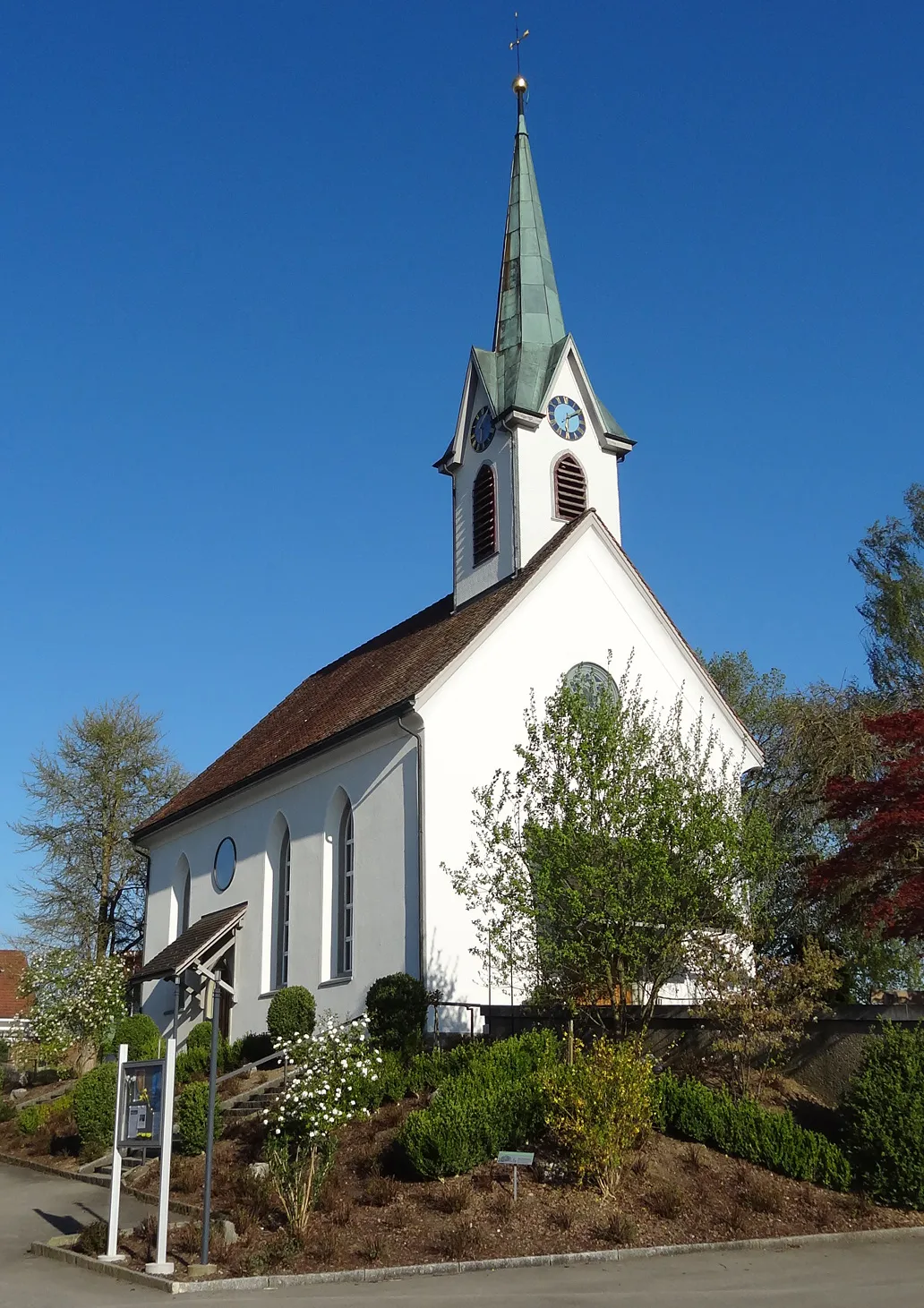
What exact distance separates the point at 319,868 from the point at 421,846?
4.32 m

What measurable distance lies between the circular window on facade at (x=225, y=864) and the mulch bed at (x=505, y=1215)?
14223 millimetres

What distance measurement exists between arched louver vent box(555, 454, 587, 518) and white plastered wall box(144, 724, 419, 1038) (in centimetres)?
713

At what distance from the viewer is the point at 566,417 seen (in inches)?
1132

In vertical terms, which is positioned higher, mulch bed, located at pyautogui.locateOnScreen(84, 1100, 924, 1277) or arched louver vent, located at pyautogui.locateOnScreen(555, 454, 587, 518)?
arched louver vent, located at pyautogui.locateOnScreen(555, 454, 587, 518)

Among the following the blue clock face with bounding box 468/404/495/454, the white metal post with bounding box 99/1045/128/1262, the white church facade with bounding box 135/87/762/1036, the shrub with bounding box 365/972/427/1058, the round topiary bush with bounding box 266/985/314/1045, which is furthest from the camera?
the blue clock face with bounding box 468/404/495/454

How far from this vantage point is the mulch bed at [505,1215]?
12914 mm

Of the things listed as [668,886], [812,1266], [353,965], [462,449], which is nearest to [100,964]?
[353,965]

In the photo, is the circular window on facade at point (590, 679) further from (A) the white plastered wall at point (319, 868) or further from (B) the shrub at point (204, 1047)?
(B) the shrub at point (204, 1047)

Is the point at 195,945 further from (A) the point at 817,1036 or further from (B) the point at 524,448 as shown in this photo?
(A) the point at 817,1036

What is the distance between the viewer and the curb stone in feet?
39.1

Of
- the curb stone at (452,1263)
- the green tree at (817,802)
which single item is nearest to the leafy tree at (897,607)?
the green tree at (817,802)

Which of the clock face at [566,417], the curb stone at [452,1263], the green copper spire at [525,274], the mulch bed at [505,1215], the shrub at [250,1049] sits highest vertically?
the green copper spire at [525,274]

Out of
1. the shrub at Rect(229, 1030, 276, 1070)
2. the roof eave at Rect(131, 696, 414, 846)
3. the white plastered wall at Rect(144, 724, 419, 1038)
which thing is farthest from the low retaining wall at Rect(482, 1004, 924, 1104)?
the shrub at Rect(229, 1030, 276, 1070)

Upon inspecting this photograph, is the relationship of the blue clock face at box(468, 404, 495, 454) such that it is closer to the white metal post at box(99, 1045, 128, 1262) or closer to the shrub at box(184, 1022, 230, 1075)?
the shrub at box(184, 1022, 230, 1075)
